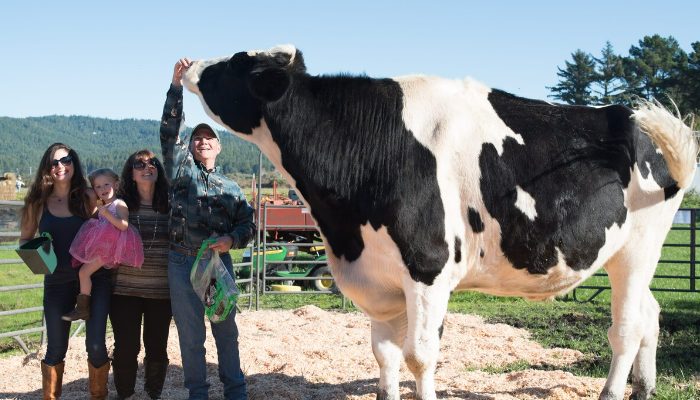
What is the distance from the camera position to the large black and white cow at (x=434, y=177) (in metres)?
4.43

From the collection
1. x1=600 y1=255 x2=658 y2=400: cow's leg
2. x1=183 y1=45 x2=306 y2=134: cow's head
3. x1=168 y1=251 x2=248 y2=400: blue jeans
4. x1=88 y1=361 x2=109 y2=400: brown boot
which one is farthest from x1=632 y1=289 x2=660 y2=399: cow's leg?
x1=88 y1=361 x2=109 y2=400: brown boot

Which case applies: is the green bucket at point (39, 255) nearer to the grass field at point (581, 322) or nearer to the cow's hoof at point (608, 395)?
the grass field at point (581, 322)

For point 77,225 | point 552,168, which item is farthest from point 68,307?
point 552,168

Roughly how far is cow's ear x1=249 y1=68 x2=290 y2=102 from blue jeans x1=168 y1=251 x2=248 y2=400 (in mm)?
1209

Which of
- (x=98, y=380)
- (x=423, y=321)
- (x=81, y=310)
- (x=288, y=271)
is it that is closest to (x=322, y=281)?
(x=288, y=271)

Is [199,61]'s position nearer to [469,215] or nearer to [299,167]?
[299,167]

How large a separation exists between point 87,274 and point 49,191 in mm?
680

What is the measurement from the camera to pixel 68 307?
5273 millimetres

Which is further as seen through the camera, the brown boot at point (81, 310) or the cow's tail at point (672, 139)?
the brown boot at point (81, 310)

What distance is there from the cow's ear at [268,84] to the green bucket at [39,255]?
1.71 metres

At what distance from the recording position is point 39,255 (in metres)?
4.91

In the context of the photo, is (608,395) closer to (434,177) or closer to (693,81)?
(434,177)

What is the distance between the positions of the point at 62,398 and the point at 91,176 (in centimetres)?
161

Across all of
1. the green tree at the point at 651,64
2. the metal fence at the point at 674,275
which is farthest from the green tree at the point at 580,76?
the metal fence at the point at 674,275
